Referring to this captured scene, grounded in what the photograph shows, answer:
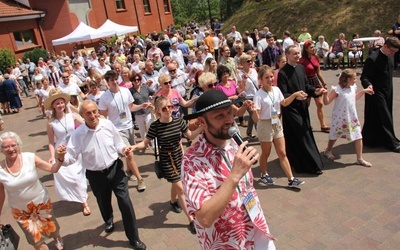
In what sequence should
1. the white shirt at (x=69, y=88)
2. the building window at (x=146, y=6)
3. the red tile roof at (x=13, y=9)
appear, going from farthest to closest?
the building window at (x=146, y=6) → the red tile roof at (x=13, y=9) → the white shirt at (x=69, y=88)

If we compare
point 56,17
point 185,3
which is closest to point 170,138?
point 56,17

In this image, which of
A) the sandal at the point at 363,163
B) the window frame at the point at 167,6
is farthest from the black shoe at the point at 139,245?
the window frame at the point at 167,6

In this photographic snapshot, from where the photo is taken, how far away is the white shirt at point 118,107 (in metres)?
6.27

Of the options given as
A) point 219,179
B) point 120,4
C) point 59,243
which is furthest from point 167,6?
point 219,179

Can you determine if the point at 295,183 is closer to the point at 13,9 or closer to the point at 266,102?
the point at 266,102

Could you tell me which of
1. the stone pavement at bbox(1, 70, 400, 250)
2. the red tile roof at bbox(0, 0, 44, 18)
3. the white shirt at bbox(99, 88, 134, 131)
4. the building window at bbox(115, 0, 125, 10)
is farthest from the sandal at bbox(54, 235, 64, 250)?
the building window at bbox(115, 0, 125, 10)

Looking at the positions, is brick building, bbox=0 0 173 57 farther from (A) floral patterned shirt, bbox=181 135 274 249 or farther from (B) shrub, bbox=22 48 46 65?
(A) floral patterned shirt, bbox=181 135 274 249

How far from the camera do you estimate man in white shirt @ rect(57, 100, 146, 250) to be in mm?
4266

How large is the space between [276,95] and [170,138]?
1867 mm

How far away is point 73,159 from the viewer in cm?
427

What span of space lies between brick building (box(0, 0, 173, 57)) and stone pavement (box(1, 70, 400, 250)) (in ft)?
75.4

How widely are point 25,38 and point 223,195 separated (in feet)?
96.6

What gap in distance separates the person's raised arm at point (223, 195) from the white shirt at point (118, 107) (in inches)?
182

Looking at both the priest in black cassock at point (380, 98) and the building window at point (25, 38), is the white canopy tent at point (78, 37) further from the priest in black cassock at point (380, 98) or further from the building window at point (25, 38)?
the priest in black cassock at point (380, 98)
